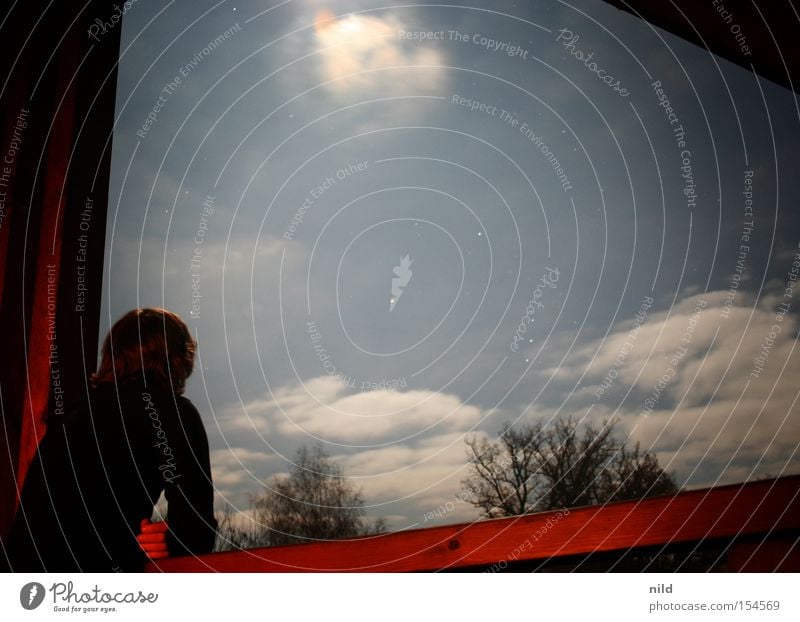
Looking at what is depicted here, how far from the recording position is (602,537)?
1.13m

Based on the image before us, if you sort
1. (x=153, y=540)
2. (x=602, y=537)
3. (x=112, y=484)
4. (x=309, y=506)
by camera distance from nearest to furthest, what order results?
(x=602, y=537) → (x=153, y=540) → (x=112, y=484) → (x=309, y=506)

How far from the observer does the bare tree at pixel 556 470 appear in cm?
591

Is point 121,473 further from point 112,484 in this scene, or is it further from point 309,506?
point 309,506

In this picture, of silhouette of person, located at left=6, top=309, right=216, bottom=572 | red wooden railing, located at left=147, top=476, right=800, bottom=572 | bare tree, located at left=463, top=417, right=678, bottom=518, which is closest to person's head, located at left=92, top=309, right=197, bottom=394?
silhouette of person, located at left=6, top=309, right=216, bottom=572

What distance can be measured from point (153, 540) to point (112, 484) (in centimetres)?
30

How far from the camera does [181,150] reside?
4.17 meters

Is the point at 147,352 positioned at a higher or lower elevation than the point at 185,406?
higher

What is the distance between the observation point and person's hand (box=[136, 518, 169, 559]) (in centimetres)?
195

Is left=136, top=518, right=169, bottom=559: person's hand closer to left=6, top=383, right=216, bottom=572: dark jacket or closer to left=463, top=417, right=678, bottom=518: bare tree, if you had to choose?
left=6, top=383, right=216, bottom=572: dark jacket

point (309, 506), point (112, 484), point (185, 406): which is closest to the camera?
point (112, 484)

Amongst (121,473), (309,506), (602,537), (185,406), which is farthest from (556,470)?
(602,537)

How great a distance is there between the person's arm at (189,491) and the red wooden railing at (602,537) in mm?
846

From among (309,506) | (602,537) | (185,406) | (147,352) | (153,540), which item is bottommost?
(602,537)
